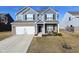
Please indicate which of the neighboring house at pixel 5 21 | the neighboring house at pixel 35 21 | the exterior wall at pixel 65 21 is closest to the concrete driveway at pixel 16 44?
the neighboring house at pixel 35 21

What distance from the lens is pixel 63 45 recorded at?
21.9ft

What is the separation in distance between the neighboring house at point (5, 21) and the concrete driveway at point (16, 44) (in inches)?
12.9

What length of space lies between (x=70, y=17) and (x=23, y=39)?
1.51 meters

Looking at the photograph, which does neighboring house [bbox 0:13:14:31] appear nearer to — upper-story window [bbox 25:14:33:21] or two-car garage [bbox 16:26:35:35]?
two-car garage [bbox 16:26:35:35]

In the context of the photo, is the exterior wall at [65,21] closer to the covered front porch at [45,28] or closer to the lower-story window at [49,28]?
the covered front porch at [45,28]

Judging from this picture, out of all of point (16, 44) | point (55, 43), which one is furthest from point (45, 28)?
point (16, 44)

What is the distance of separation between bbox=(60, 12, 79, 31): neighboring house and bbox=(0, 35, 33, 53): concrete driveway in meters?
1.03

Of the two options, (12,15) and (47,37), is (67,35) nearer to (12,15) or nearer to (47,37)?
(47,37)

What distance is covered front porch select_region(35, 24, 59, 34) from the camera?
6.77m

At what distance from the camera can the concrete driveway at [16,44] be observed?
653 cm

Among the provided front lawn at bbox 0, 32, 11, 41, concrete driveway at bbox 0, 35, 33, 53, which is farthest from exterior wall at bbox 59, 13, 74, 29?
front lawn at bbox 0, 32, 11, 41

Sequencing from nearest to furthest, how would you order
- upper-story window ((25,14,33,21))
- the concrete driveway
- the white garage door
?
the concrete driveway < upper-story window ((25,14,33,21)) < the white garage door
